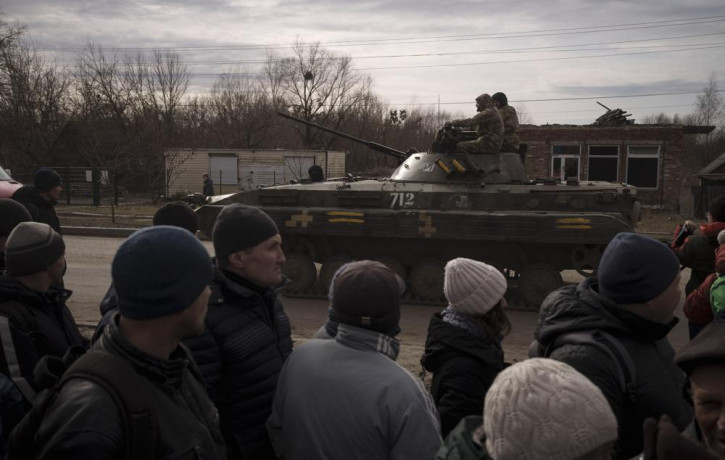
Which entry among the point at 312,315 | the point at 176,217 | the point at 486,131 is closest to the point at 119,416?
the point at 176,217

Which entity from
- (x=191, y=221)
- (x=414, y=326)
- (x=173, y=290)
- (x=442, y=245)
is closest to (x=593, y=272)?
(x=442, y=245)

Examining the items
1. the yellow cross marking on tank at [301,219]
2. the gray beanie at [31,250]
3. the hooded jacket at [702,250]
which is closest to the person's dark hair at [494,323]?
the gray beanie at [31,250]

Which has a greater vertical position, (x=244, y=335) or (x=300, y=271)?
(x=244, y=335)

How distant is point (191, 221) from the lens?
440 centimetres

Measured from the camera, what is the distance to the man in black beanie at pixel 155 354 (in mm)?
1828

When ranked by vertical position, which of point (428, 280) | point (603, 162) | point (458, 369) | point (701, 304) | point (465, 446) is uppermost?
point (603, 162)

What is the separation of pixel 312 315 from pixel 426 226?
2.16m

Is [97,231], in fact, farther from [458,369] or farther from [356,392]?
[356,392]

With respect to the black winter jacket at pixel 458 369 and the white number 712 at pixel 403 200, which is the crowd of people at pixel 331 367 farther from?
the white number 712 at pixel 403 200

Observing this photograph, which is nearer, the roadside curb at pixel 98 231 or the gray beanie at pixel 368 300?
the gray beanie at pixel 368 300

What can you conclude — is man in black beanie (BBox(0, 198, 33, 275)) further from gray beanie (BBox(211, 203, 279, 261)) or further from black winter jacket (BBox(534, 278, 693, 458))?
black winter jacket (BBox(534, 278, 693, 458))

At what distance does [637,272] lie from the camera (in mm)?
2654

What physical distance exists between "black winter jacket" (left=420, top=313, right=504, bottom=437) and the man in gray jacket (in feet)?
1.21

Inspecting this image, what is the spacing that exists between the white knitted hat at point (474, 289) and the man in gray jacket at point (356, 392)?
0.55 meters
